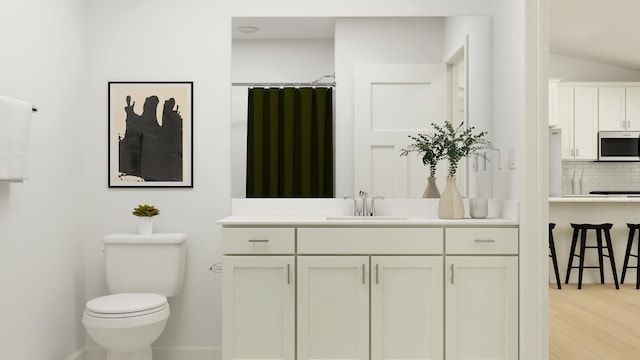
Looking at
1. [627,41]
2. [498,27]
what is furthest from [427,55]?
[627,41]

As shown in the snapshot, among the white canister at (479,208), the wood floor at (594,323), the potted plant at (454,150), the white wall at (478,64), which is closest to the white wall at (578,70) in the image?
the wood floor at (594,323)

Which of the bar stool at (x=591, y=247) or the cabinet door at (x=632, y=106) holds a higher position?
the cabinet door at (x=632, y=106)

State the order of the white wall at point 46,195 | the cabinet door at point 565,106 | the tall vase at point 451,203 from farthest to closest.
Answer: the cabinet door at point 565,106
the tall vase at point 451,203
the white wall at point 46,195

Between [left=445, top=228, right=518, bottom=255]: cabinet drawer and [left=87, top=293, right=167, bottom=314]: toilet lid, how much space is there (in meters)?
1.50

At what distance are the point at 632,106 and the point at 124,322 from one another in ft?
22.5

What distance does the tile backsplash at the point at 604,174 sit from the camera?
7.42 metres

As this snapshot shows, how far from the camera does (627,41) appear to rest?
20.8 feet

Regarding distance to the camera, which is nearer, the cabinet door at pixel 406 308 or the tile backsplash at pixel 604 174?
the cabinet door at pixel 406 308

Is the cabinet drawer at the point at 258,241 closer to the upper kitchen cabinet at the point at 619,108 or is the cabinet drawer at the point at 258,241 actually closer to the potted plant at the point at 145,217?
the potted plant at the point at 145,217

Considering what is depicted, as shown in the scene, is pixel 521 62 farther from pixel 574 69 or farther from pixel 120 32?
pixel 574 69

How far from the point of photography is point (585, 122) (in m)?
7.14

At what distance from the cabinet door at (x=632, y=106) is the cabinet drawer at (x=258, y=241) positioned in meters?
6.03

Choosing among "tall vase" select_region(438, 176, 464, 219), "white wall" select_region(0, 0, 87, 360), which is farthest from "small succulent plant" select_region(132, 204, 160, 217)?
"tall vase" select_region(438, 176, 464, 219)

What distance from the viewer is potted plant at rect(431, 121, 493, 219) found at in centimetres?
311
